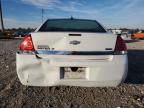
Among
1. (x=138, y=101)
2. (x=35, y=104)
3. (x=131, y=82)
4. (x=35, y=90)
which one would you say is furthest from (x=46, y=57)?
(x=131, y=82)

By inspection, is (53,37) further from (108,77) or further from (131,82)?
(131,82)

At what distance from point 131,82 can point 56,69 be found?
2.35 m

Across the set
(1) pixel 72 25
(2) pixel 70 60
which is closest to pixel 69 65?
(2) pixel 70 60

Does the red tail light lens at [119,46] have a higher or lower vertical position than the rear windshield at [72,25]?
lower

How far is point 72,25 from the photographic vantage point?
4945mm

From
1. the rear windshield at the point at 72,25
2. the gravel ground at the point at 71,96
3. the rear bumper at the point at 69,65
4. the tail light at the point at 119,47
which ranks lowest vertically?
the gravel ground at the point at 71,96

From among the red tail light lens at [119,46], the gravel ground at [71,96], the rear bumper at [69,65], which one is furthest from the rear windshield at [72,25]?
the gravel ground at [71,96]

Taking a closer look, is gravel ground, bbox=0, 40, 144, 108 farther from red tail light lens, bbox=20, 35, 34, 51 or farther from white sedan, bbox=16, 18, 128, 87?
red tail light lens, bbox=20, 35, 34, 51

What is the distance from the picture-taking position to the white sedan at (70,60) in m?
3.91

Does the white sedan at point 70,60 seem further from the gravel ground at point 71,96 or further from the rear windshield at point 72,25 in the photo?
the rear windshield at point 72,25

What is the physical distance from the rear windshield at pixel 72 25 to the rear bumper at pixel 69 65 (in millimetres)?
791

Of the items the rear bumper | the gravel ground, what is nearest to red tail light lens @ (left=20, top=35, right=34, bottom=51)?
the rear bumper

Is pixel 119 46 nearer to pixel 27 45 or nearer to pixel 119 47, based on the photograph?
pixel 119 47

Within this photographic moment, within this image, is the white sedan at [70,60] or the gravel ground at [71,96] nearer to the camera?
the white sedan at [70,60]
